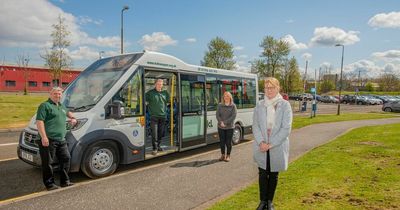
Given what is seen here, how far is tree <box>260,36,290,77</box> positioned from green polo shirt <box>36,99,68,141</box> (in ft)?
170

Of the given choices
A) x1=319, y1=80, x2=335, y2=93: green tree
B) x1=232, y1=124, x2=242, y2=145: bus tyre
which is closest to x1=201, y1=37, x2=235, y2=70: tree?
x1=232, y1=124, x2=242, y2=145: bus tyre

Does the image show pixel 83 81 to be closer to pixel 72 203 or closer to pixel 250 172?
pixel 72 203

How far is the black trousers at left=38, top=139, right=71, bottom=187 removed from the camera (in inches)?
217

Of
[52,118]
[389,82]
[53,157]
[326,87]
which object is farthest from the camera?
[326,87]

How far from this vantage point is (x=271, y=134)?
439 cm

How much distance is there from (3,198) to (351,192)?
234 inches

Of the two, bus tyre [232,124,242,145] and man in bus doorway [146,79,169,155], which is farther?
bus tyre [232,124,242,145]

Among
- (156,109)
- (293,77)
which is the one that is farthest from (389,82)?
(156,109)

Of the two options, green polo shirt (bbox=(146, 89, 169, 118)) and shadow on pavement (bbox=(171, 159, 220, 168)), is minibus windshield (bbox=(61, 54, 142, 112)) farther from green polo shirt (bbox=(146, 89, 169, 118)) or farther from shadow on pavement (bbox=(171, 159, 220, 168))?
shadow on pavement (bbox=(171, 159, 220, 168))

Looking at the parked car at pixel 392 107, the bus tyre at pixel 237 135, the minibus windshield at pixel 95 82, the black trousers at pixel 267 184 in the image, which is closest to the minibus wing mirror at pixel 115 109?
the minibus windshield at pixel 95 82

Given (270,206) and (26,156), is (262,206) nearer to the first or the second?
(270,206)

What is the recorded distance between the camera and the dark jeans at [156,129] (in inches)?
311

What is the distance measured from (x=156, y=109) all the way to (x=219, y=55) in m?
41.7

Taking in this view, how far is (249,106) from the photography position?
1148 cm
